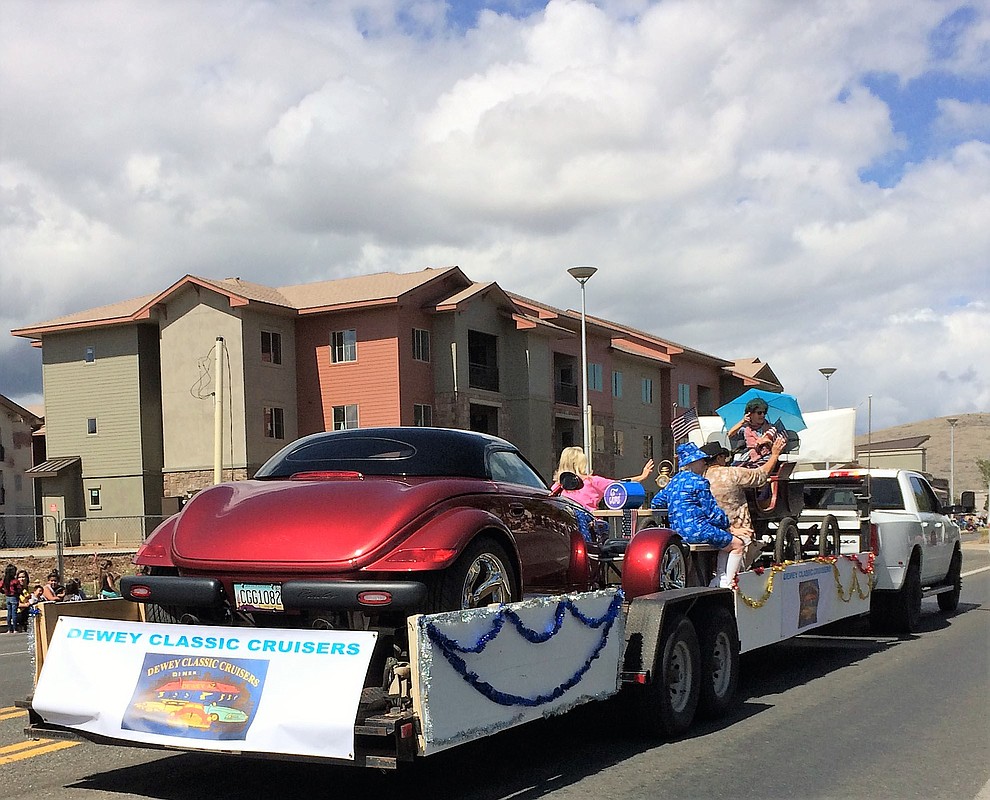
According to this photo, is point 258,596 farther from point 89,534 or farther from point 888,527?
point 89,534

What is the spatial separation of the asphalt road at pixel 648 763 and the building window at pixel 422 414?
3486 centimetres

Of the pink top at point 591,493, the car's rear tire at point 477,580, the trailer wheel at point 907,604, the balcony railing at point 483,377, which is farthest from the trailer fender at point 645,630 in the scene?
the balcony railing at point 483,377

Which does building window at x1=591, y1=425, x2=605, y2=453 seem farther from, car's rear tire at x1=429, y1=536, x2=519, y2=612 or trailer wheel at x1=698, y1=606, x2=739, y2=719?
car's rear tire at x1=429, y1=536, x2=519, y2=612

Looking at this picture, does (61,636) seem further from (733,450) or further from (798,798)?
(733,450)

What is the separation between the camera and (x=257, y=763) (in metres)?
7.04

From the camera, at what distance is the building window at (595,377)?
54.0 m

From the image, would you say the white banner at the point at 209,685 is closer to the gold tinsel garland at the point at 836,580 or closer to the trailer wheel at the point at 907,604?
the gold tinsel garland at the point at 836,580

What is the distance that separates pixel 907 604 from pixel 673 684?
6.37 meters

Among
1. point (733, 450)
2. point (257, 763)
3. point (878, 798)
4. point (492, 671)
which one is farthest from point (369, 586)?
point (733, 450)

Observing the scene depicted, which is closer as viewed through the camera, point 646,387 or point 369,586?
point 369,586

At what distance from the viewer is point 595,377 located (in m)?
54.4

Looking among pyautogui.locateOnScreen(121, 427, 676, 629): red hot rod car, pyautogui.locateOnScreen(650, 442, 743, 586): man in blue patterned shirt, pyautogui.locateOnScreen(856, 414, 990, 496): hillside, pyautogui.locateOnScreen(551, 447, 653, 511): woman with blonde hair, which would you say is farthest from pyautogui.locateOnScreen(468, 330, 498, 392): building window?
pyautogui.locateOnScreen(856, 414, 990, 496): hillside

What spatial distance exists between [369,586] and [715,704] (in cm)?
341

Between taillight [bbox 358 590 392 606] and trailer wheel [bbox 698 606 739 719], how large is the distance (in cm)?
307
